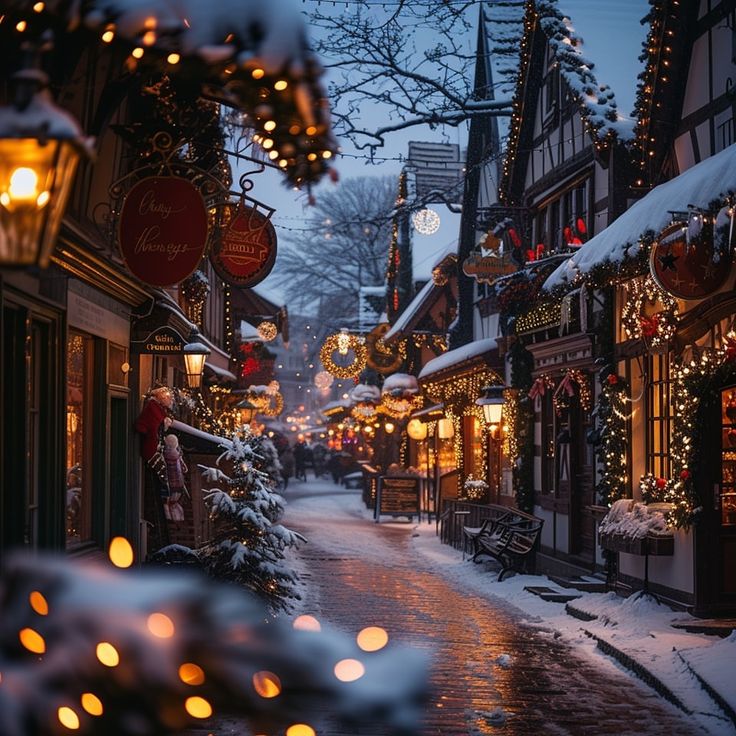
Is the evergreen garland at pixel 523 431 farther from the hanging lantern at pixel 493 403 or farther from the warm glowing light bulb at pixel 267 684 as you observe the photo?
the warm glowing light bulb at pixel 267 684

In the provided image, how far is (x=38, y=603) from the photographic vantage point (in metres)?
2.86

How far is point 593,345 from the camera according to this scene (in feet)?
57.3

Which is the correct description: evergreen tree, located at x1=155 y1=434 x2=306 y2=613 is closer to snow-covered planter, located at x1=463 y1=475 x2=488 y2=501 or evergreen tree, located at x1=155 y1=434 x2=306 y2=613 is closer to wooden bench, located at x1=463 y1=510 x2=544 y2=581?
wooden bench, located at x1=463 y1=510 x2=544 y2=581

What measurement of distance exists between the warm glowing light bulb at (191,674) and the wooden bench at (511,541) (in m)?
16.5

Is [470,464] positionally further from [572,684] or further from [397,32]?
[572,684]

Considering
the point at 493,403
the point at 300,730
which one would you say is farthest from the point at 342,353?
the point at 300,730

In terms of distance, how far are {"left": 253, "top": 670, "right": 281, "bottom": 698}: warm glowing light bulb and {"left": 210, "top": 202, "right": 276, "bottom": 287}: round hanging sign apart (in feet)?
39.3

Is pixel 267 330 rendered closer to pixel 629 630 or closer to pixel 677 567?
pixel 677 567

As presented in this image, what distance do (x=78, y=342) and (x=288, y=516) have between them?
21753 mm

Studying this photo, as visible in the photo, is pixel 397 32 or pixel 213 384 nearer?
pixel 397 32

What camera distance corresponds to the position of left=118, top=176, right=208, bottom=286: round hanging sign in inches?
414

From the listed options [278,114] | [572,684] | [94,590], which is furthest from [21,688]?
[572,684]

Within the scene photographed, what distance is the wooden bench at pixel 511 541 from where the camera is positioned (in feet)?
63.3

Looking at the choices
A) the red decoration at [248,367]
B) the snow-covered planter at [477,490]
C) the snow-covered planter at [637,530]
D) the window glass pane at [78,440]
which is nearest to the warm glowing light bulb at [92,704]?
the window glass pane at [78,440]
